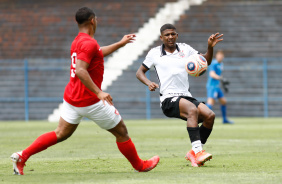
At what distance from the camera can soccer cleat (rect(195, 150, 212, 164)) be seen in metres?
7.67

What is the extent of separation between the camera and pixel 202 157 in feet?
25.3

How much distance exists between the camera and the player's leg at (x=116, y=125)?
6941 millimetres

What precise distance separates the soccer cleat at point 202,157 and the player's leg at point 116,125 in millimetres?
639

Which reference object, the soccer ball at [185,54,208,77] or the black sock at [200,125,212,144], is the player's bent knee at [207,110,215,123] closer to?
the black sock at [200,125,212,144]

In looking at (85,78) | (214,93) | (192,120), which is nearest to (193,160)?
(192,120)

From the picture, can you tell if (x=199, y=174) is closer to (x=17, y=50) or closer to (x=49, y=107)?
(x=49, y=107)

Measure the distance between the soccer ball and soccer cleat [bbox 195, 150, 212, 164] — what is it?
1.28 metres

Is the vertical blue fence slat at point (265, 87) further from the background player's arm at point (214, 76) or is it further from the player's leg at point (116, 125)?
the player's leg at point (116, 125)

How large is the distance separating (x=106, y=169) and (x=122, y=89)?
18087 mm

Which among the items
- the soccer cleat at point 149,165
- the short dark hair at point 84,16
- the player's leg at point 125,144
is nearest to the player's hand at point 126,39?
the short dark hair at point 84,16

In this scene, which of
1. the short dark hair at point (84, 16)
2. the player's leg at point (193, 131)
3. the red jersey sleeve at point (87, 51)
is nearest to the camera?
the red jersey sleeve at point (87, 51)

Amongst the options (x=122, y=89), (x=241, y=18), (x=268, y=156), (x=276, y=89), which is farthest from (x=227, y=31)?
(x=268, y=156)

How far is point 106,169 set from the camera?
765cm

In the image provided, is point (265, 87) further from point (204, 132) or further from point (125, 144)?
point (125, 144)
